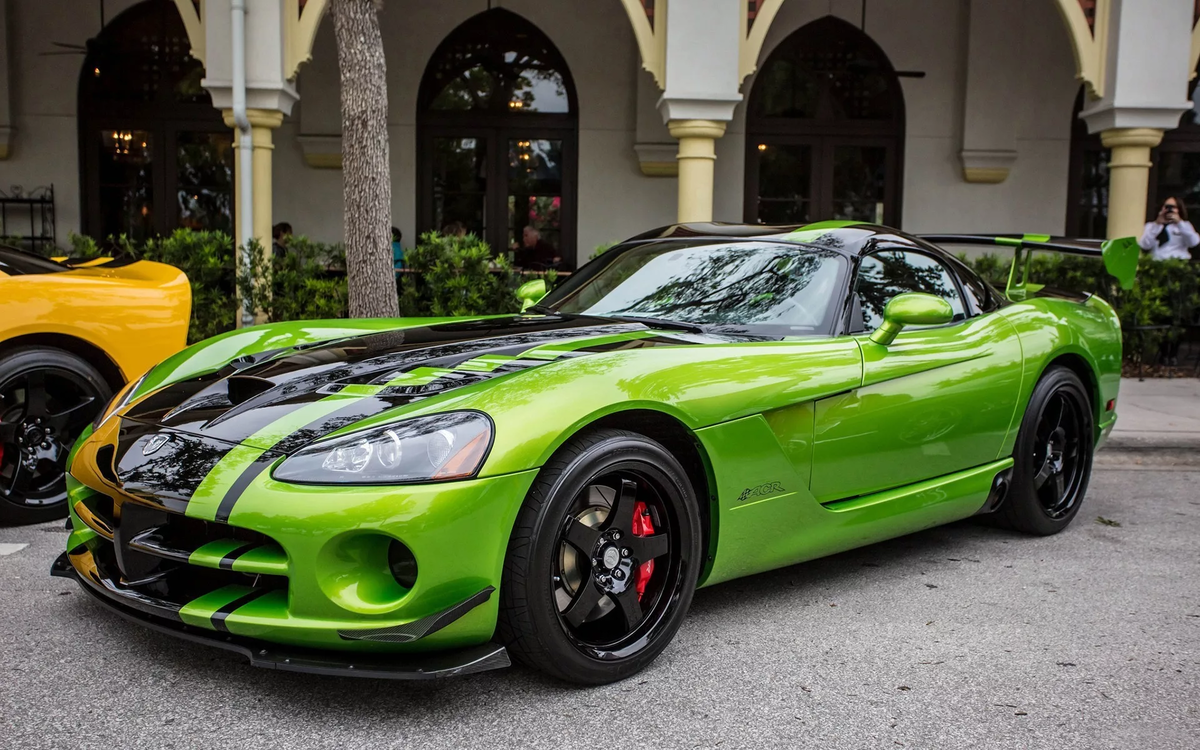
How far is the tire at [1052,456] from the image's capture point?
15.1ft

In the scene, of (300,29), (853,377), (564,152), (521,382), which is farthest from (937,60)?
(521,382)

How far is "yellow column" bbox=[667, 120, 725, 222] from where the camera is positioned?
991cm

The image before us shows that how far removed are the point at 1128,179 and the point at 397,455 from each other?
1003 centimetres

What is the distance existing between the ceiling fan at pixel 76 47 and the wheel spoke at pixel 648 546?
39.3 ft

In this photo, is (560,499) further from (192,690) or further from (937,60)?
(937,60)

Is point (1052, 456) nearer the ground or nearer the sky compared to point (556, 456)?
nearer the ground

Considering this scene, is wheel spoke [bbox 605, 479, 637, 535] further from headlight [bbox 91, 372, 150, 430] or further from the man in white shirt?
the man in white shirt

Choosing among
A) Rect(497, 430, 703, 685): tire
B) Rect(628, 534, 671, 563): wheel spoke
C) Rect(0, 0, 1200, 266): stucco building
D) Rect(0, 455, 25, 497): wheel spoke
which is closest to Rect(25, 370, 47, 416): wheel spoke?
Rect(0, 455, 25, 497): wheel spoke

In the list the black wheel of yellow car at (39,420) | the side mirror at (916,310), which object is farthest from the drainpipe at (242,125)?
the side mirror at (916,310)

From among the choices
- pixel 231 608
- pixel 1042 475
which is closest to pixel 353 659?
pixel 231 608

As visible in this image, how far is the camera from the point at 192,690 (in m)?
→ 2.84

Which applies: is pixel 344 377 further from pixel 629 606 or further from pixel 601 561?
pixel 629 606

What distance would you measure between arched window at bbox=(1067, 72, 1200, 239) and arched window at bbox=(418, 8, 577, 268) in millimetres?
6584

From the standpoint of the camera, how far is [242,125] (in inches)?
373
